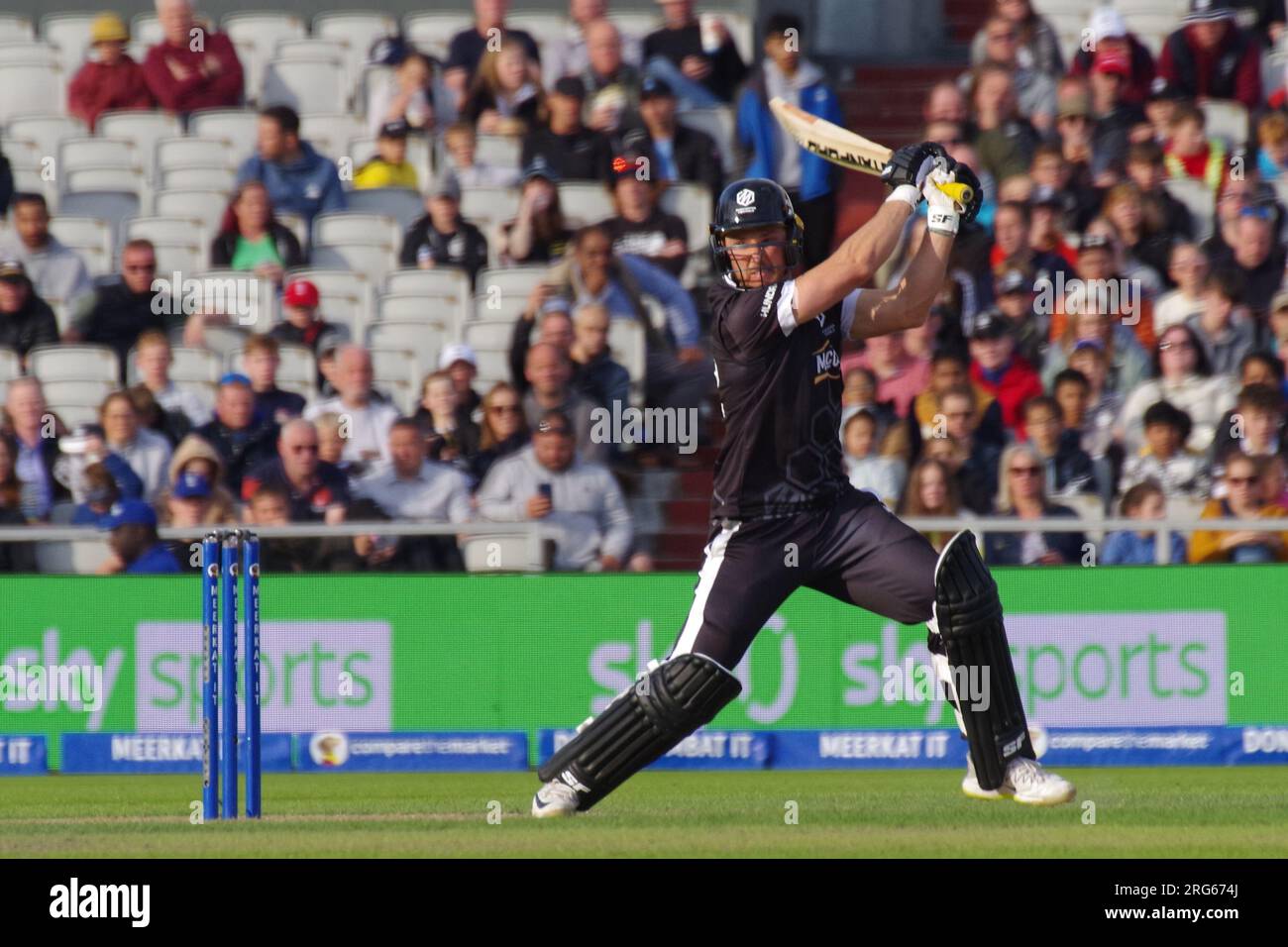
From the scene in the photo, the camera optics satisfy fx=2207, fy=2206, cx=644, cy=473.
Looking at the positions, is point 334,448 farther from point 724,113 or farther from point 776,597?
point 776,597

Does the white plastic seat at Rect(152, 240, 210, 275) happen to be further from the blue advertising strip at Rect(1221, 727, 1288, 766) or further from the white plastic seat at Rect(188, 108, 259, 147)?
the blue advertising strip at Rect(1221, 727, 1288, 766)

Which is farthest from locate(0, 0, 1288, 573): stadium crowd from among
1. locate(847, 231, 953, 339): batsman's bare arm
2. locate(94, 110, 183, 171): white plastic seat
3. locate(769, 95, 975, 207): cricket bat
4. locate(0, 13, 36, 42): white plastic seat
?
locate(847, 231, 953, 339): batsman's bare arm

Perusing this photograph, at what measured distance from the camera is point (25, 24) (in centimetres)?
1886

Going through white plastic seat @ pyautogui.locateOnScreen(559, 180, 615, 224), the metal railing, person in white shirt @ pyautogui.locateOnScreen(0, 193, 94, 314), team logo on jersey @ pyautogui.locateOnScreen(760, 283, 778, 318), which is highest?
white plastic seat @ pyautogui.locateOnScreen(559, 180, 615, 224)

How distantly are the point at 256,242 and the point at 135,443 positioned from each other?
2217mm

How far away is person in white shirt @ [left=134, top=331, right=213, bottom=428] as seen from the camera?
14.9 m

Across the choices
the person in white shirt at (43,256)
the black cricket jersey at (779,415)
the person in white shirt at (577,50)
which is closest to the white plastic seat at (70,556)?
the person in white shirt at (43,256)

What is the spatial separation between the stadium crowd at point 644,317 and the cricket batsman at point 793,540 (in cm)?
499

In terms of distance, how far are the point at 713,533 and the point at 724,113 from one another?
8.19 meters

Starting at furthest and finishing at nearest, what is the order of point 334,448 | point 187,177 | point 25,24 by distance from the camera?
1. point 25,24
2. point 187,177
3. point 334,448

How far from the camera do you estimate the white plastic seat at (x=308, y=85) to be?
1772 cm

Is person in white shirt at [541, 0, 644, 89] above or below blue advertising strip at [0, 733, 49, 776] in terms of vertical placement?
above

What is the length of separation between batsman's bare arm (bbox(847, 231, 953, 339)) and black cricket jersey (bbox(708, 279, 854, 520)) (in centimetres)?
27

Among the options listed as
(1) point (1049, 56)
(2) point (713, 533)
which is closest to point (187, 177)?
(1) point (1049, 56)
